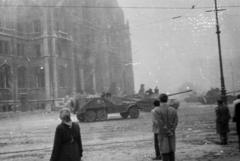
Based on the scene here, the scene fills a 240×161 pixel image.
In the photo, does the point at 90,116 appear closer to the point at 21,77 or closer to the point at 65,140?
the point at 65,140

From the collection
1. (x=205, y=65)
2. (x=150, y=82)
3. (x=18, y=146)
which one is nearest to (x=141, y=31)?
(x=150, y=82)

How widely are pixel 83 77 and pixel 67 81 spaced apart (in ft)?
18.3

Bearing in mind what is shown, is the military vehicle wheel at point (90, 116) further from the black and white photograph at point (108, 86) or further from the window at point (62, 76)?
the window at point (62, 76)

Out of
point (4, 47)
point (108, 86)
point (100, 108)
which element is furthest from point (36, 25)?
point (100, 108)

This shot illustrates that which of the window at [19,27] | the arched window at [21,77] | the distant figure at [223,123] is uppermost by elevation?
the window at [19,27]

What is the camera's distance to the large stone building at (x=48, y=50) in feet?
135

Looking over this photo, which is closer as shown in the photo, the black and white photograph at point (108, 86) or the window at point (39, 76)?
the black and white photograph at point (108, 86)

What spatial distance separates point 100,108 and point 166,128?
16.2 meters

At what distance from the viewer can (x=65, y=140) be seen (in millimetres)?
4996

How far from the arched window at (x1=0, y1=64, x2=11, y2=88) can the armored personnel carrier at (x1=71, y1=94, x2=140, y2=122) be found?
64.6 feet

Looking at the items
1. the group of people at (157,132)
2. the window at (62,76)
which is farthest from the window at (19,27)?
the group of people at (157,132)

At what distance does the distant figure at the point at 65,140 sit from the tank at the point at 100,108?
52.6 ft

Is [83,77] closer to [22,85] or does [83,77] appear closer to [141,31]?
[22,85]

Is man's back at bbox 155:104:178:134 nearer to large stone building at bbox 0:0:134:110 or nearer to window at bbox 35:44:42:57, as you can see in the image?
large stone building at bbox 0:0:134:110
